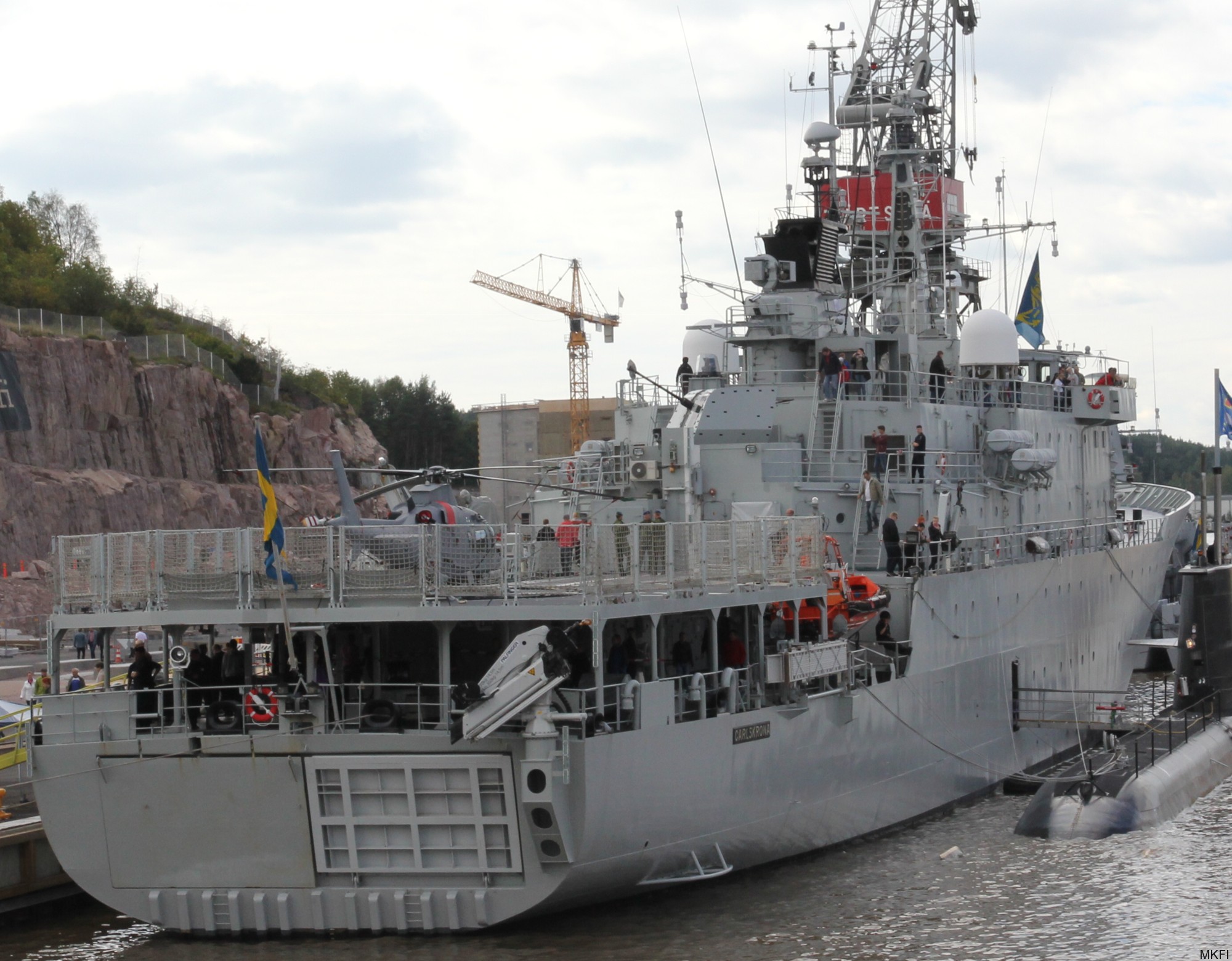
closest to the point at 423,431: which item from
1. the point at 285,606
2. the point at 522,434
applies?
the point at 522,434

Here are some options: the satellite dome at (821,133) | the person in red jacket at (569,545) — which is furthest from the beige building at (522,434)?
the person in red jacket at (569,545)

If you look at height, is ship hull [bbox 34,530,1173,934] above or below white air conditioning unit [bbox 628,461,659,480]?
below

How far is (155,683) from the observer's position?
17953mm

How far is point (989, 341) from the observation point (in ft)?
91.2

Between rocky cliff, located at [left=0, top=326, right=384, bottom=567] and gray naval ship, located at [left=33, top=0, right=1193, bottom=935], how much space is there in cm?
2478

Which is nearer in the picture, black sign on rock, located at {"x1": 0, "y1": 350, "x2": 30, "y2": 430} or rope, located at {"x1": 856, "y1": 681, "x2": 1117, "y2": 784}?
rope, located at {"x1": 856, "y1": 681, "x2": 1117, "y2": 784}

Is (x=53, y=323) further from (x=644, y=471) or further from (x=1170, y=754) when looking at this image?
(x=1170, y=754)

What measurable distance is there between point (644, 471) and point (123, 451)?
108 feet

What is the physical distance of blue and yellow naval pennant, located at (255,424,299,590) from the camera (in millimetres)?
15961

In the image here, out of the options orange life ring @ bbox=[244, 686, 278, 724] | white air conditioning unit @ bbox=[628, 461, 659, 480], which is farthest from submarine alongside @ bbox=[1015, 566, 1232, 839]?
orange life ring @ bbox=[244, 686, 278, 724]

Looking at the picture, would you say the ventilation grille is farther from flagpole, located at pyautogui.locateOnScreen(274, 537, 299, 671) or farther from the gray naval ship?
flagpole, located at pyautogui.locateOnScreen(274, 537, 299, 671)

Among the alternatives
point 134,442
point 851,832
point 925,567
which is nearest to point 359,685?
point 851,832

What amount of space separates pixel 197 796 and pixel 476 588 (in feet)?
12.2

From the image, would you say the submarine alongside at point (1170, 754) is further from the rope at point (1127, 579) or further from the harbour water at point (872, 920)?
the rope at point (1127, 579)
